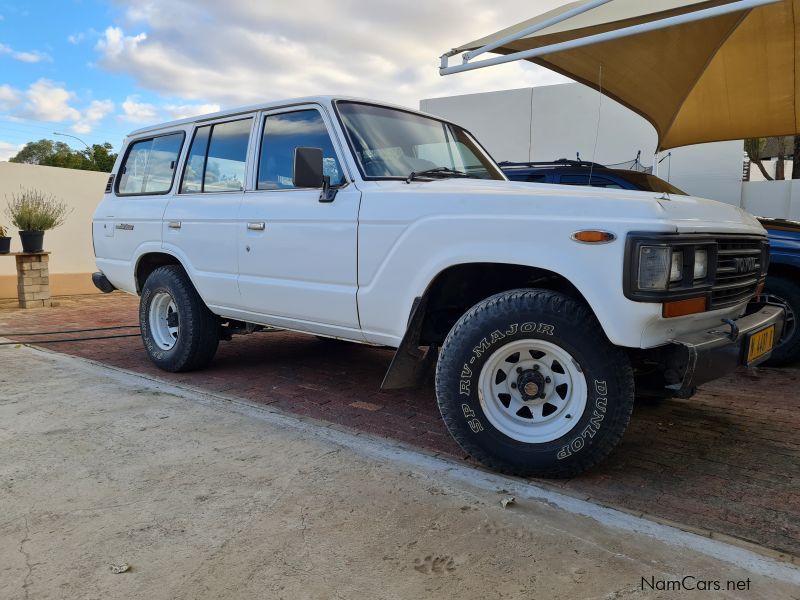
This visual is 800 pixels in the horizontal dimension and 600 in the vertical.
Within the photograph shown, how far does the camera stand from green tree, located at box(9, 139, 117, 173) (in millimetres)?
41625

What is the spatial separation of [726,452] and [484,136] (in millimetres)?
13402

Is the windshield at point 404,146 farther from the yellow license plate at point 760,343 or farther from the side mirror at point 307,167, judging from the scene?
the yellow license plate at point 760,343

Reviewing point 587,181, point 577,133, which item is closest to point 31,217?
point 587,181

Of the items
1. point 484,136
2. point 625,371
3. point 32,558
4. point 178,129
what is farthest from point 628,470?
point 484,136

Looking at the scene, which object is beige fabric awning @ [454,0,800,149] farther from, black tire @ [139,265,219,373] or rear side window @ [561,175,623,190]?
black tire @ [139,265,219,373]

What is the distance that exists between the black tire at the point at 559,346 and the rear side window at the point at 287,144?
1420 mm

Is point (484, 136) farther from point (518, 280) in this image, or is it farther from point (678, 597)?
point (678, 597)

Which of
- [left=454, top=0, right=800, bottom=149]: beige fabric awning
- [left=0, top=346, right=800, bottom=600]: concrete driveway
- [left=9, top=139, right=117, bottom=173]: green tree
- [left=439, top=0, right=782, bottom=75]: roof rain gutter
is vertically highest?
[left=9, top=139, right=117, bottom=173]: green tree

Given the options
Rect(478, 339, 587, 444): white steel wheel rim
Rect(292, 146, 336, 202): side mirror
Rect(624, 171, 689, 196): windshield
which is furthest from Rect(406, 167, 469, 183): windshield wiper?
Rect(624, 171, 689, 196): windshield

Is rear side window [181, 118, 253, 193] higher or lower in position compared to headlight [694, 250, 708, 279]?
higher

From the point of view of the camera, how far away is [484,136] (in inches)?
611

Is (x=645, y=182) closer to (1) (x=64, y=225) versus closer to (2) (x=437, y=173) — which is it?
(2) (x=437, y=173)

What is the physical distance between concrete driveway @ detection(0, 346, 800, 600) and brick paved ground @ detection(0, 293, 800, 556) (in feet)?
0.78

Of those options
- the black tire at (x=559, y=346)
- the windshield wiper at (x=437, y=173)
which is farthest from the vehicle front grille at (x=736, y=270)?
the windshield wiper at (x=437, y=173)
